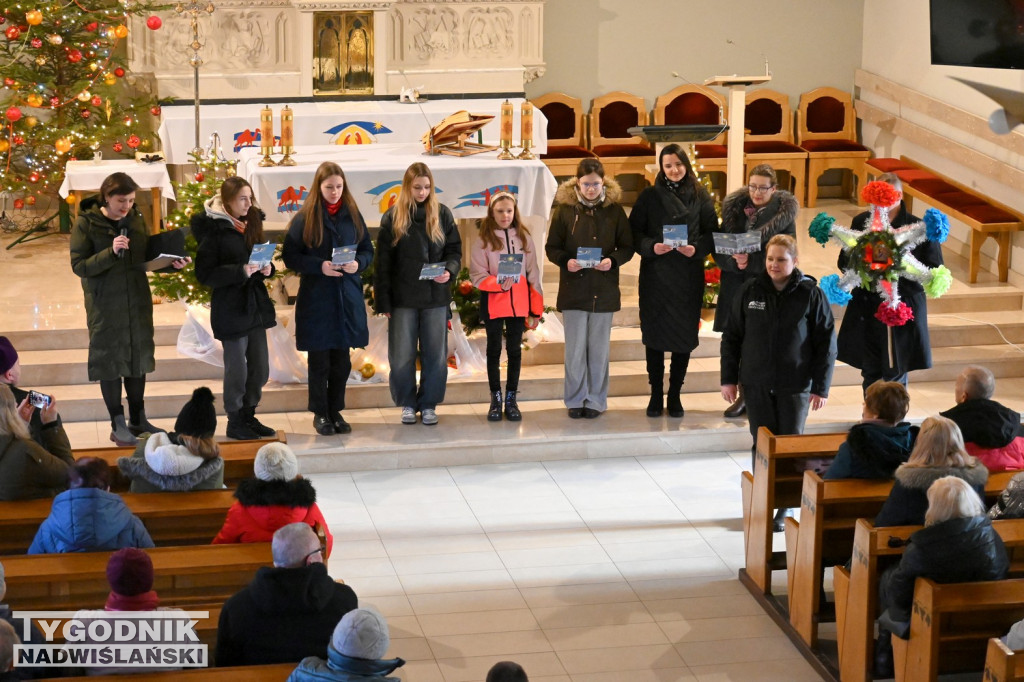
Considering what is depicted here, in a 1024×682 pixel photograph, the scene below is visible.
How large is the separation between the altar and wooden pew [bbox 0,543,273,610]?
5690 mm

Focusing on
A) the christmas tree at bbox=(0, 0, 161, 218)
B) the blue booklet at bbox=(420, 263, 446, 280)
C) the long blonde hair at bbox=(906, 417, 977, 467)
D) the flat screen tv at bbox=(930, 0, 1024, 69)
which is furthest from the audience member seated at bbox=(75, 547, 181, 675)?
→ the flat screen tv at bbox=(930, 0, 1024, 69)

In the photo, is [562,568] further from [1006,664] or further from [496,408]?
[1006,664]

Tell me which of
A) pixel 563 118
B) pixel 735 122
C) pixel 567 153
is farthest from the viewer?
pixel 563 118

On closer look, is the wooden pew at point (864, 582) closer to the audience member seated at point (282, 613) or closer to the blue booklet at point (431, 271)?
the audience member seated at point (282, 613)

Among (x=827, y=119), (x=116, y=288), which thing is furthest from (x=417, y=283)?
(x=827, y=119)

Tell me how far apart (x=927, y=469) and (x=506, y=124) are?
4624 mm

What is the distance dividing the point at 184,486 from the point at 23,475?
1.99 ft

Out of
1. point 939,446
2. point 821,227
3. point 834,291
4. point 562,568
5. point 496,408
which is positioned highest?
point 821,227

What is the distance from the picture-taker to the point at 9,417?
544 centimetres

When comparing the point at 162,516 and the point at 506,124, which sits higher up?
the point at 506,124

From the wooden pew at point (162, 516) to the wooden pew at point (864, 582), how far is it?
2322mm

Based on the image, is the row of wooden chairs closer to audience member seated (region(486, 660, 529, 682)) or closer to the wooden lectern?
the wooden lectern

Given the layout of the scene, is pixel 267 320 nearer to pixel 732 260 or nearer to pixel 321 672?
pixel 732 260

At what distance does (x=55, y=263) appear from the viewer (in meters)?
10.4
